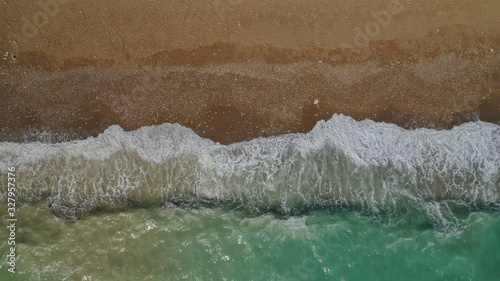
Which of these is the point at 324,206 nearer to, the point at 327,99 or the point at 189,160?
the point at 327,99

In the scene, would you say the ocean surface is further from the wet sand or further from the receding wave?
the wet sand
